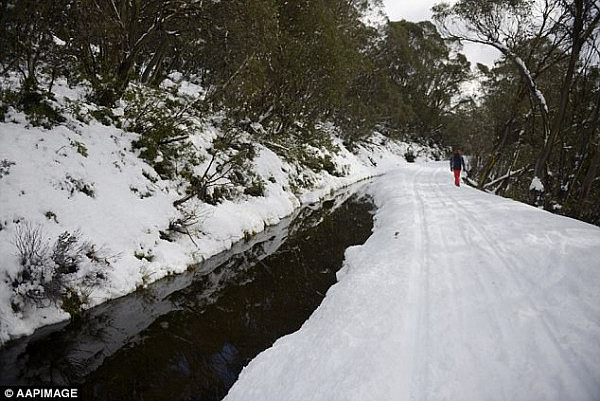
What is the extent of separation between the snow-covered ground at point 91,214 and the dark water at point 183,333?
1.19 ft

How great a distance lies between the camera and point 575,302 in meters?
4.14

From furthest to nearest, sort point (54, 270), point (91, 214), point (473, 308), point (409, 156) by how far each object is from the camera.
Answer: point (409, 156)
point (91, 214)
point (54, 270)
point (473, 308)

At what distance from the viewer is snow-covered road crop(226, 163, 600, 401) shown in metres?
3.23

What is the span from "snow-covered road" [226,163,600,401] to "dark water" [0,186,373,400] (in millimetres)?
476

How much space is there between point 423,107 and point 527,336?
51645 mm

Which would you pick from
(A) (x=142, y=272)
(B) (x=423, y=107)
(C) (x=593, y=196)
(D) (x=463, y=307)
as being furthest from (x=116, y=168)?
(B) (x=423, y=107)

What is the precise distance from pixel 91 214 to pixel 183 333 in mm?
3009

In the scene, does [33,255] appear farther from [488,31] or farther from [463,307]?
[488,31]

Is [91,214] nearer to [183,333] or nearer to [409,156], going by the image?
[183,333]

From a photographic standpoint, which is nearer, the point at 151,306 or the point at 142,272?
the point at 151,306

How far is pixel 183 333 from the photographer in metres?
5.04

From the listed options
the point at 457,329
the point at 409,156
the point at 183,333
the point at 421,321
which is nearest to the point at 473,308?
the point at 457,329

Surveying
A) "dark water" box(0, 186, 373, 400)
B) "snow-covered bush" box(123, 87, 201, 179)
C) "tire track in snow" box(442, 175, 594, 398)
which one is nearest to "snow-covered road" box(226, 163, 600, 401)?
"tire track in snow" box(442, 175, 594, 398)

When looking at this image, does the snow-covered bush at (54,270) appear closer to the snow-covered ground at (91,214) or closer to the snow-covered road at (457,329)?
the snow-covered ground at (91,214)
